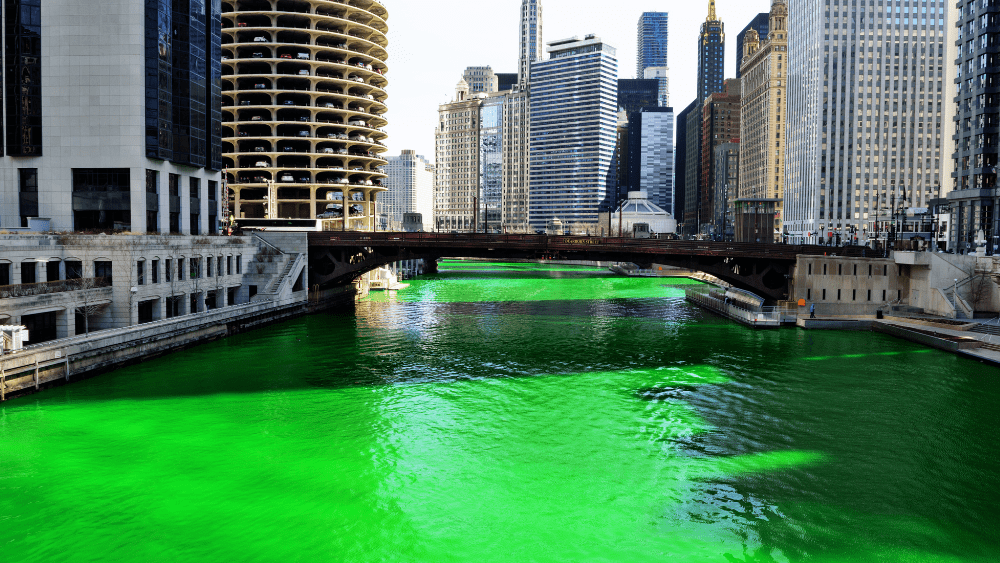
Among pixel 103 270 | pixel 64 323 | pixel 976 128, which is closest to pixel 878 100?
pixel 976 128

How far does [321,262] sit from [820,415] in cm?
6969

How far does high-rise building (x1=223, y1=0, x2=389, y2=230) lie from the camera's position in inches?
5084

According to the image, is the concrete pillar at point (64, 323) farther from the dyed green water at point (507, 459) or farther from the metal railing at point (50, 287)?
the dyed green water at point (507, 459)

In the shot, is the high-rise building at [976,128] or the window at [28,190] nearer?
the window at [28,190]

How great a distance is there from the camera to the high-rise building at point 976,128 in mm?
94625

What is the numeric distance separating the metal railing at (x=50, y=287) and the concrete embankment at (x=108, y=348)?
570cm

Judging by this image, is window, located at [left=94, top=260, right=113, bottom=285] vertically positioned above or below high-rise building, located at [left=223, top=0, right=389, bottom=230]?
below

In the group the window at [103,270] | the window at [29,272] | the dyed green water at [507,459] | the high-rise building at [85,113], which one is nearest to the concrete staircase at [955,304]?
the dyed green water at [507,459]

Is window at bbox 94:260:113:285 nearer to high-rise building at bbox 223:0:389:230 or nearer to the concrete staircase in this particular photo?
high-rise building at bbox 223:0:389:230

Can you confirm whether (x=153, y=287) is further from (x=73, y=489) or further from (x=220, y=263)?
(x=73, y=489)

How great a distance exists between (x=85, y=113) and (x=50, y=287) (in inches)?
926

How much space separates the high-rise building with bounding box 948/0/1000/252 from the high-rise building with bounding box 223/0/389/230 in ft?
323

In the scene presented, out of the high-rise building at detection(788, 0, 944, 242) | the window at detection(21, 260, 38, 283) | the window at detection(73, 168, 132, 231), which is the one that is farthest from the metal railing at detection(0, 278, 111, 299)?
the high-rise building at detection(788, 0, 944, 242)

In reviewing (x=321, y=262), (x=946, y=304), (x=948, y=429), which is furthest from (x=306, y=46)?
(x=948, y=429)
